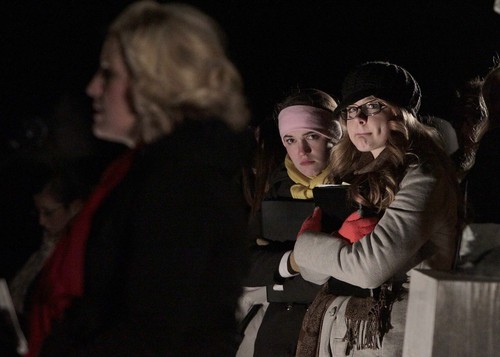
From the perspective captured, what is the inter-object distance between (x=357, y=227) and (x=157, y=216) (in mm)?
1270

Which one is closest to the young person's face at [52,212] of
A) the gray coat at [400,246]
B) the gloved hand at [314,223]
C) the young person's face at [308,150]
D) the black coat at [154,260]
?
the gloved hand at [314,223]

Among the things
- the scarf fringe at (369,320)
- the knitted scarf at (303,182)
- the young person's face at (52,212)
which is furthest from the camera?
the knitted scarf at (303,182)

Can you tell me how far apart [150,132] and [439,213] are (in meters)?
1.28

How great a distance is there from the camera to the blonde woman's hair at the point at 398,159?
10.7 feet

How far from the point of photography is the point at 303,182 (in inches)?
168

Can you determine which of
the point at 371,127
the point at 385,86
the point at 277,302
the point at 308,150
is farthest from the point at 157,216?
the point at 308,150

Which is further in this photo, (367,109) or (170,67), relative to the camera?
(367,109)

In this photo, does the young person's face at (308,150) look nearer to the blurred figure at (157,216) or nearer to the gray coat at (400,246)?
the gray coat at (400,246)

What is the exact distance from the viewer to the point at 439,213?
10.3ft

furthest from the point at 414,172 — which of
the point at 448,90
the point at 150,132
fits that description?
the point at 448,90

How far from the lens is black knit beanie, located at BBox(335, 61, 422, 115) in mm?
3525

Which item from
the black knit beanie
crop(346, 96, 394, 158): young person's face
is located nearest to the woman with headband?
crop(346, 96, 394, 158): young person's face

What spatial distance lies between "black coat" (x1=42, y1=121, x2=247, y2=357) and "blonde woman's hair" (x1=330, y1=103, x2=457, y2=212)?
3.90 ft

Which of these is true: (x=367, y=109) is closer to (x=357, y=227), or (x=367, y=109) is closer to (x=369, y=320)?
(x=357, y=227)
